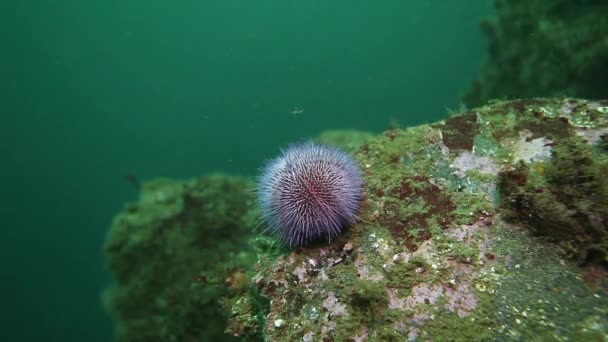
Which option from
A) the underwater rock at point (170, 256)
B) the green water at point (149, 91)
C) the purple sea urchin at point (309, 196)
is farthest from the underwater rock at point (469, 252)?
the green water at point (149, 91)

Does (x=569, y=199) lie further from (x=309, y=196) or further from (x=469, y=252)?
(x=309, y=196)

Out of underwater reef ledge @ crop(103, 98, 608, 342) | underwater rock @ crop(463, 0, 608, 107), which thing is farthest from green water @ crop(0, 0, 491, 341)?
underwater reef ledge @ crop(103, 98, 608, 342)

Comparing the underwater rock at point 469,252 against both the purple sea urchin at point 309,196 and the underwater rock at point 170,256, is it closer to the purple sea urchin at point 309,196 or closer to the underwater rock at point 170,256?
the purple sea urchin at point 309,196

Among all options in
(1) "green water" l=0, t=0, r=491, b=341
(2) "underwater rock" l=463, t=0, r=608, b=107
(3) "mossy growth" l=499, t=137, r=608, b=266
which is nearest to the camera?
(3) "mossy growth" l=499, t=137, r=608, b=266

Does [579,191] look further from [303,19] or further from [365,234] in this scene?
[303,19]

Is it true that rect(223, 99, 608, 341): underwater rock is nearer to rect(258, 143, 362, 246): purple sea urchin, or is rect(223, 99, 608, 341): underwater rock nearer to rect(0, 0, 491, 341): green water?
rect(258, 143, 362, 246): purple sea urchin

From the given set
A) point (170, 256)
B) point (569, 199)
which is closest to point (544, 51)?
point (569, 199)
